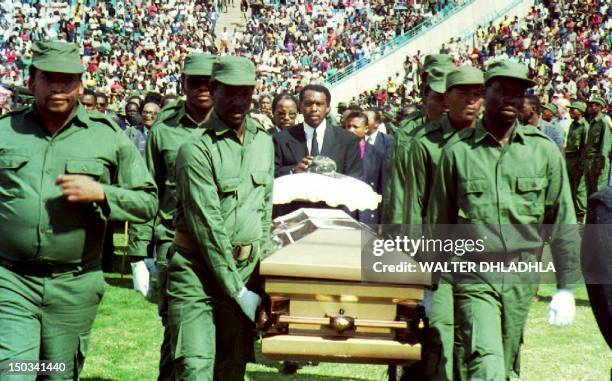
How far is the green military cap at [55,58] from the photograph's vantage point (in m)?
5.26

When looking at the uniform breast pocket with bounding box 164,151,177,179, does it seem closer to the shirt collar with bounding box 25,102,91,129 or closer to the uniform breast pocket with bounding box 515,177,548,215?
the shirt collar with bounding box 25,102,91,129

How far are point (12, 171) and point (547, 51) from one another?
3348 cm

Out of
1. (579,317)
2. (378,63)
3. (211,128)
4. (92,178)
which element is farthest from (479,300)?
(378,63)

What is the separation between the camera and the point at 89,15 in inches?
1718

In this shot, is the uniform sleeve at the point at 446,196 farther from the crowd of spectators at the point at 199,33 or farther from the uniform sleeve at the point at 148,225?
the crowd of spectators at the point at 199,33

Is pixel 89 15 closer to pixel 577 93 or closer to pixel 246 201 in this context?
pixel 577 93

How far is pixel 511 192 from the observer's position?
5.85m

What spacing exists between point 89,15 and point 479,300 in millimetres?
39966

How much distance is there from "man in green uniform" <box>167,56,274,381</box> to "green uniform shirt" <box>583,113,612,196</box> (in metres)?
13.6

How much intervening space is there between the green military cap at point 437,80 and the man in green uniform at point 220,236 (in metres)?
2.52

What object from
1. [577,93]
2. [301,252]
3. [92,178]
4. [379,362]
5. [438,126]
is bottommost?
[379,362]

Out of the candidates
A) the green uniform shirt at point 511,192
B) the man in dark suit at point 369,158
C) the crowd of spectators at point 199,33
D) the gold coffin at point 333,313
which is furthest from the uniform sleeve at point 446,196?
the crowd of spectators at point 199,33

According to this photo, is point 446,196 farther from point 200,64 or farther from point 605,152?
point 605,152

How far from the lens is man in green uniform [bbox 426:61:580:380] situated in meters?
5.70
